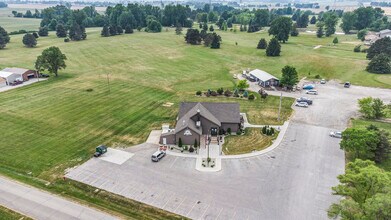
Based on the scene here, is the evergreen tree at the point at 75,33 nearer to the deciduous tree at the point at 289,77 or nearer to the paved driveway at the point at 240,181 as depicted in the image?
the deciduous tree at the point at 289,77

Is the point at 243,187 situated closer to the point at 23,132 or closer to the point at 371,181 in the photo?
the point at 371,181

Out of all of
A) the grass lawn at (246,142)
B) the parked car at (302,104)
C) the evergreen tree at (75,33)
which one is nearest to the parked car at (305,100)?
the parked car at (302,104)

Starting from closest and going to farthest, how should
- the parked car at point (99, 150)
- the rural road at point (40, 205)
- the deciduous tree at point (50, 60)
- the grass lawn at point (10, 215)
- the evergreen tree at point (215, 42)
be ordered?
the grass lawn at point (10, 215) < the rural road at point (40, 205) < the parked car at point (99, 150) < the deciduous tree at point (50, 60) < the evergreen tree at point (215, 42)

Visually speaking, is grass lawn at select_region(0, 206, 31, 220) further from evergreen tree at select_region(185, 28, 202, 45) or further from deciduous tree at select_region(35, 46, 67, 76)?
evergreen tree at select_region(185, 28, 202, 45)

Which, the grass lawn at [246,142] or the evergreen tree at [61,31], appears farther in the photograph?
the evergreen tree at [61,31]

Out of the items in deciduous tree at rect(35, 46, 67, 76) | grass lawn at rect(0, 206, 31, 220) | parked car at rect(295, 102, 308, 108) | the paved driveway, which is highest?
deciduous tree at rect(35, 46, 67, 76)

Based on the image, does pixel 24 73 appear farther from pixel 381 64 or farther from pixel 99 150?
pixel 381 64

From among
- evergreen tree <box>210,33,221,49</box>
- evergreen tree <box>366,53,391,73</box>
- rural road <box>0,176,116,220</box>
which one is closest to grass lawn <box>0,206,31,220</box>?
rural road <box>0,176,116,220</box>
